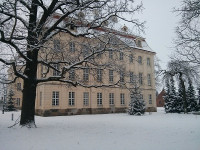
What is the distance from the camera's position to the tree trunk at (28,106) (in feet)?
36.9

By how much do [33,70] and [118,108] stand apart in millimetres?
20993

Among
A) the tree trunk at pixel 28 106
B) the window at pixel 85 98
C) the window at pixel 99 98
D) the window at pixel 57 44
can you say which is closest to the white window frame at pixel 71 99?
the window at pixel 85 98

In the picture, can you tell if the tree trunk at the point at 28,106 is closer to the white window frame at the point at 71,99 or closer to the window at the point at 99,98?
the white window frame at the point at 71,99

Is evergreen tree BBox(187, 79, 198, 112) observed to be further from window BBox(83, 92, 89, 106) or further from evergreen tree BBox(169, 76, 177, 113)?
window BBox(83, 92, 89, 106)

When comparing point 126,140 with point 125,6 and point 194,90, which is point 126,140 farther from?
point 194,90

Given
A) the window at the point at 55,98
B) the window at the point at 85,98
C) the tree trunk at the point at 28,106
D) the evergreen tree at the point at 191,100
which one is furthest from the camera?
the evergreen tree at the point at 191,100

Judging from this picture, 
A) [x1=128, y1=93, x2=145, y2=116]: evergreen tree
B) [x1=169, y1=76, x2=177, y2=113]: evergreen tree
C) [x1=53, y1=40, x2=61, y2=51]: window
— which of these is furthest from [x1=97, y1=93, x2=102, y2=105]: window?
[x1=53, y1=40, x2=61, y2=51]: window

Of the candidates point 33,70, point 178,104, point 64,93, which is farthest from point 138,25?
point 178,104

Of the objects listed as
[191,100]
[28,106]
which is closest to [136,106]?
[191,100]

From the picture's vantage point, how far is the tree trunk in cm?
1125

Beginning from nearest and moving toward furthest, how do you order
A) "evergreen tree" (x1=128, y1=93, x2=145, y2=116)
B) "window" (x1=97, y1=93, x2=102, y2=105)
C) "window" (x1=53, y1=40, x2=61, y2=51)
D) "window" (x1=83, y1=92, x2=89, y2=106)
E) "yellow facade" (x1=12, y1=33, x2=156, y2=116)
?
"window" (x1=53, y1=40, x2=61, y2=51)
"yellow facade" (x1=12, y1=33, x2=156, y2=116)
"evergreen tree" (x1=128, y1=93, x2=145, y2=116)
"window" (x1=83, y1=92, x2=89, y2=106)
"window" (x1=97, y1=93, x2=102, y2=105)

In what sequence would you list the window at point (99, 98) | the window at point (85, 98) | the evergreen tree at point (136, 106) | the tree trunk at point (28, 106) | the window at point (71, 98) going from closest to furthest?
1. the tree trunk at point (28, 106)
2. the evergreen tree at point (136, 106)
3. the window at point (71, 98)
4. the window at point (85, 98)
5. the window at point (99, 98)

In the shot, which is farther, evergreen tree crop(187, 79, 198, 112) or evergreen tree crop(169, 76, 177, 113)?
evergreen tree crop(187, 79, 198, 112)

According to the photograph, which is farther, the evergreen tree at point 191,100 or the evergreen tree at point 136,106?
the evergreen tree at point 191,100
